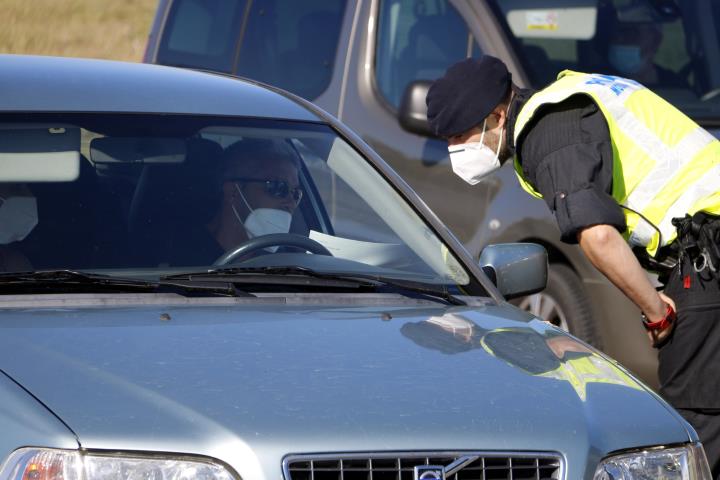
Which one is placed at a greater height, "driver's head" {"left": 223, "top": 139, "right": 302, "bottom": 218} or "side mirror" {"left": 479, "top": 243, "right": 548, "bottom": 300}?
"driver's head" {"left": 223, "top": 139, "right": 302, "bottom": 218}

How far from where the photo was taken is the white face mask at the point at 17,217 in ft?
13.7

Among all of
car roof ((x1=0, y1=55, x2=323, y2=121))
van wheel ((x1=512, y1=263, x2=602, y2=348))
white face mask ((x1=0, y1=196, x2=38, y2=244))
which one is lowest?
van wheel ((x1=512, y1=263, x2=602, y2=348))

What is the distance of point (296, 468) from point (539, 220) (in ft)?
14.5

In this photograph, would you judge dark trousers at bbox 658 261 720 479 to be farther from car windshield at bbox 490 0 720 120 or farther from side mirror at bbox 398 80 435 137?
car windshield at bbox 490 0 720 120

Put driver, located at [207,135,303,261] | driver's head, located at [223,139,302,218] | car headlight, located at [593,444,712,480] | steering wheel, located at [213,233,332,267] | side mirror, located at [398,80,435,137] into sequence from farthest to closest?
side mirror, located at [398,80,435,137] < driver's head, located at [223,139,302,218] < driver, located at [207,135,303,261] < steering wheel, located at [213,233,332,267] < car headlight, located at [593,444,712,480]


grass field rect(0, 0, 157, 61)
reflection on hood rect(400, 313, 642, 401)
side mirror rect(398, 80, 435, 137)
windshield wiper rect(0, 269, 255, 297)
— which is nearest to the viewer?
reflection on hood rect(400, 313, 642, 401)

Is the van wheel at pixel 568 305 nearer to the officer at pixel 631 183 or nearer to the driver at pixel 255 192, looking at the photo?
the officer at pixel 631 183

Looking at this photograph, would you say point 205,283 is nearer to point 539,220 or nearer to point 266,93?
point 266,93

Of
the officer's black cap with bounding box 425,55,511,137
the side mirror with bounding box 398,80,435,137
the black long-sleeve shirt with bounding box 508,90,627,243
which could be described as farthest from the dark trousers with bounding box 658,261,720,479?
the side mirror with bounding box 398,80,435,137

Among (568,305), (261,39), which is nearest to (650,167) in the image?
(568,305)

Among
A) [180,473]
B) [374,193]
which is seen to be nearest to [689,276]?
[374,193]

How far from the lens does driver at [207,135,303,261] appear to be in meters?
4.44

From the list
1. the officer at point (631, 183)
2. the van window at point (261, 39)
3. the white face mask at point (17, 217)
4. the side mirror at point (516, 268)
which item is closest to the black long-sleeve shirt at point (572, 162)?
the officer at point (631, 183)

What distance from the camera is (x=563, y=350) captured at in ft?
13.1
